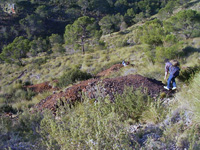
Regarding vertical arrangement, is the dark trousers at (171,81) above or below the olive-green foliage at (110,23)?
below

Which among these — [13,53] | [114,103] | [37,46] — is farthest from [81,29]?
[114,103]

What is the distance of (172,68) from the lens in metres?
4.55

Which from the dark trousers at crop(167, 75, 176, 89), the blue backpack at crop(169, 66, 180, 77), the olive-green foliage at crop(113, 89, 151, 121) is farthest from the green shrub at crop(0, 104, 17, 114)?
the blue backpack at crop(169, 66, 180, 77)

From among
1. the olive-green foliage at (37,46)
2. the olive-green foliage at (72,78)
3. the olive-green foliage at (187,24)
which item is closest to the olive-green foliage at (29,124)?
the olive-green foliage at (72,78)

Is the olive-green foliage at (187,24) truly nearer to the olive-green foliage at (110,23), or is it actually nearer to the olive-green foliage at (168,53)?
the olive-green foliage at (168,53)

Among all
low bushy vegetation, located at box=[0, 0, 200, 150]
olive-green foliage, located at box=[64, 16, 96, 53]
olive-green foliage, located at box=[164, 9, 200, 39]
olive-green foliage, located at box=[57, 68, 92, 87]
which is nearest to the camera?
low bushy vegetation, located at box=[0, 0, 200, 150]

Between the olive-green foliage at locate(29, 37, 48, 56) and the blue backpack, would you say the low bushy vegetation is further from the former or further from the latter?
the blue backpack

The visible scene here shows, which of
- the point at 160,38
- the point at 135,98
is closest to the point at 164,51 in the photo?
the point at 160,38

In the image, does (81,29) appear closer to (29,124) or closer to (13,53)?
(13,53)

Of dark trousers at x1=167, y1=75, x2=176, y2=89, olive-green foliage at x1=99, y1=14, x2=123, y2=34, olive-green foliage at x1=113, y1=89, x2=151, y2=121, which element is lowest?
olive-green foliage at x1=113, y1=89, x2=151, y2=121

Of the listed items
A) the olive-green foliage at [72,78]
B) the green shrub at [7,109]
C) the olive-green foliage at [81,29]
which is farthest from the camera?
the olive-green foliage at [81,29]

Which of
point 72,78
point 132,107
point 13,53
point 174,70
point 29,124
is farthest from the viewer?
point 13,53

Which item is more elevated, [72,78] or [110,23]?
[110,23]

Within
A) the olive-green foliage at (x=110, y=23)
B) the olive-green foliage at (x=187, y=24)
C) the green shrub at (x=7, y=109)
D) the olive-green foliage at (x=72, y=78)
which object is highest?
the olive-green foliage at (x=110, y=23)
